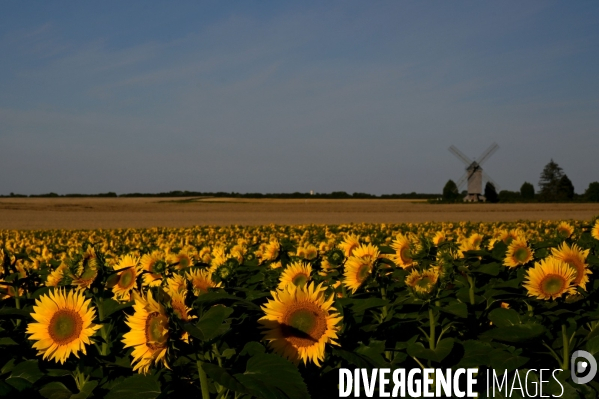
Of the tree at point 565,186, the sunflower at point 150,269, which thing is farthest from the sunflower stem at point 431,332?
the tree at point 565,186

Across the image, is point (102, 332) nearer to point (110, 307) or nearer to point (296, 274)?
point (110, 307)

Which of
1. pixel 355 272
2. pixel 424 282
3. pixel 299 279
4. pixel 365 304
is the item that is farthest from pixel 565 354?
pixel 299 279

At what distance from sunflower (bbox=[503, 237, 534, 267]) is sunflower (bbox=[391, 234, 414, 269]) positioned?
29.4 inches

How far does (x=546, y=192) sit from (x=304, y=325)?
126 metres

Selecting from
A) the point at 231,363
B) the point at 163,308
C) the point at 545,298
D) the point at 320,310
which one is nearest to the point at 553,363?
the point at 545,298

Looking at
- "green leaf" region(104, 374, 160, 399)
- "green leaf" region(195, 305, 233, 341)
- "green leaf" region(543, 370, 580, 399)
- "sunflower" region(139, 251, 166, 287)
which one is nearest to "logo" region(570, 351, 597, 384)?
"green leaf" region(543, 370, 580, 399)

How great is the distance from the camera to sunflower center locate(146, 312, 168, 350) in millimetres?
2121

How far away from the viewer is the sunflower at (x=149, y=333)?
213 centimetres

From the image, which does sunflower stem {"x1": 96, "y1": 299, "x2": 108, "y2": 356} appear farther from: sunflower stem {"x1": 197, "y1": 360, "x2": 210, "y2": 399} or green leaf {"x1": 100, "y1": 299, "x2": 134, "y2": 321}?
sunflower stem {"x1": 197, "y1": 360, "x2": 210, "y2": 399}

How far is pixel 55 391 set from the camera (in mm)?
2607

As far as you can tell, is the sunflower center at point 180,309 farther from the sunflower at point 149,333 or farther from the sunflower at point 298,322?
the sunflower at point 298,322

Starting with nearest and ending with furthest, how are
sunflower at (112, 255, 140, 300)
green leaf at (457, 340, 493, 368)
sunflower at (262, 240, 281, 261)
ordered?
green leaf at (457, 340, 493, 368)
sunflower at (112, 255, 140, 300)
sunflower at (262, 240, 281, 261)

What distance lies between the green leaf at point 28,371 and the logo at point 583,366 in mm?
2564

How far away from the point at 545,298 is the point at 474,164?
288 ft
